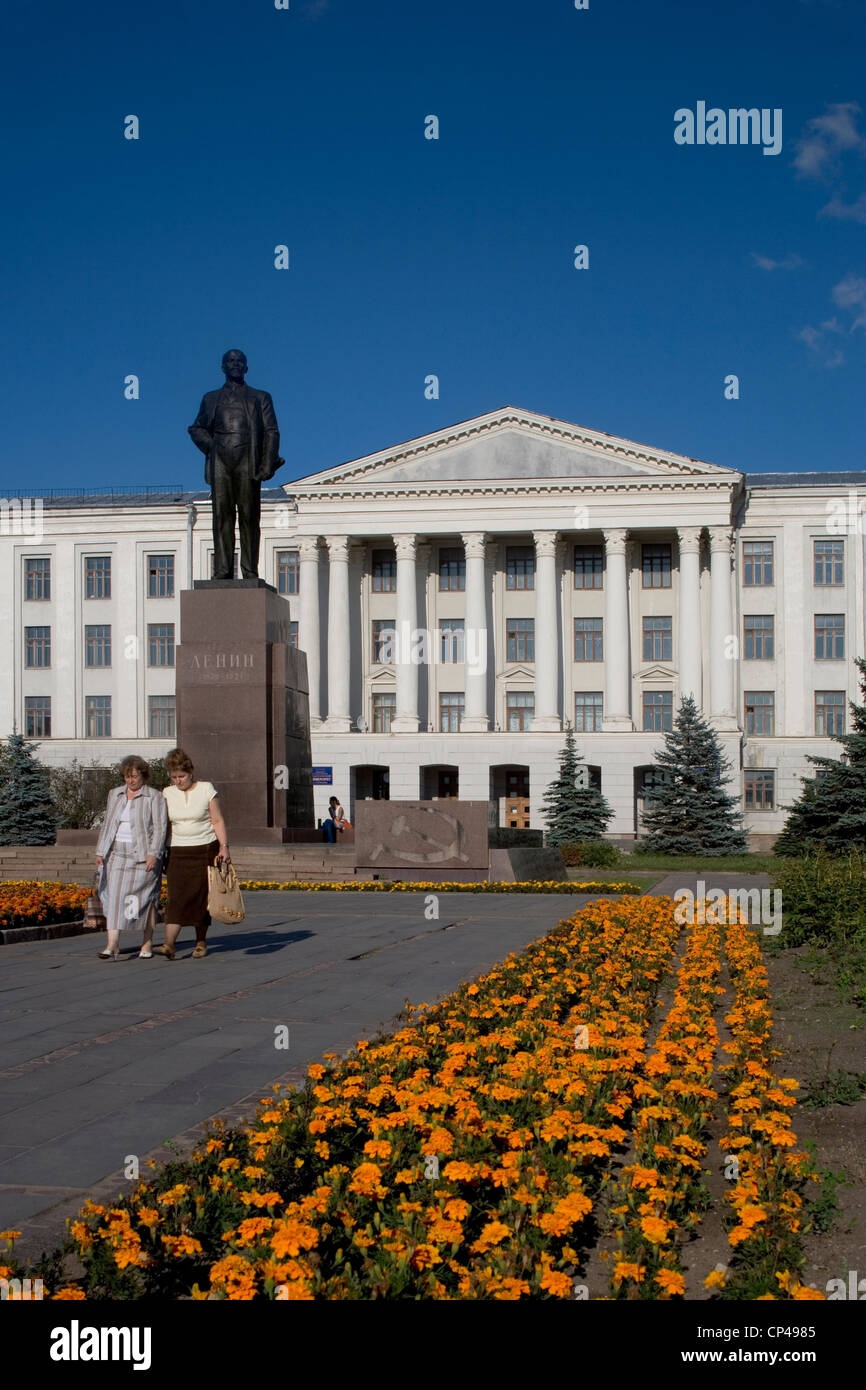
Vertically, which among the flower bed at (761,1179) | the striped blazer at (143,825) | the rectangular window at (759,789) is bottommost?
the rectangular window at (759,789)

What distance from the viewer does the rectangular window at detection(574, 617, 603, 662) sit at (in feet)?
185

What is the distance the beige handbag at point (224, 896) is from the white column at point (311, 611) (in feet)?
149

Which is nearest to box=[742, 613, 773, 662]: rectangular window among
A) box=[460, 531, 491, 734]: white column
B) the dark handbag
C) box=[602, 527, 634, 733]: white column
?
box=[602, 527, 634, 733]: white column

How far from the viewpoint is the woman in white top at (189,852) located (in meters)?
10.6

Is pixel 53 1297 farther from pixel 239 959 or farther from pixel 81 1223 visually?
pixel 239 959

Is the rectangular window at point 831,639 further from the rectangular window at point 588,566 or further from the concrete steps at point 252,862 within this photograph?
the concrete steps at point 252,862

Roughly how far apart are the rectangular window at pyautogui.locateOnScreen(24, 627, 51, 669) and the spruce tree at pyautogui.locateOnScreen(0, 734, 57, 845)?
14.9 m

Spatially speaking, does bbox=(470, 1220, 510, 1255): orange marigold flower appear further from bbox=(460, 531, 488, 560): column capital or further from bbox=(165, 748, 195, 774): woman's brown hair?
bbox=(460, 531, 488, 560): column capital

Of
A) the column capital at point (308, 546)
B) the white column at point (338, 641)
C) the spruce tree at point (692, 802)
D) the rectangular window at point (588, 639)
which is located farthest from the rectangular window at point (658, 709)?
the column capital at point (308, 546)

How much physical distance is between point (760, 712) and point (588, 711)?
24.2ft

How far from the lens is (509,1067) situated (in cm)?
561

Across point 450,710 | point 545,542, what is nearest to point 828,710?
point 545,542
